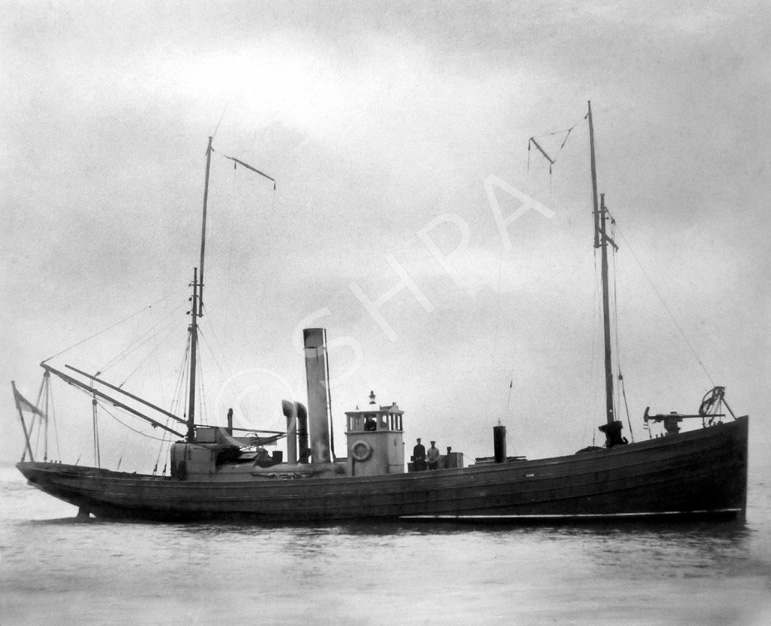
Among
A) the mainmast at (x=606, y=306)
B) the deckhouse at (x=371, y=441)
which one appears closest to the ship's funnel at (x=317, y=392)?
the deckhouse at (x=371, y=441)

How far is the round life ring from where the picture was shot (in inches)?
1017

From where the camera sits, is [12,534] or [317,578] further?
[12,534]

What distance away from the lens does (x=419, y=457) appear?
83.9 feet

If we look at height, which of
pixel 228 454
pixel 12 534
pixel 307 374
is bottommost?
pixel 12 534

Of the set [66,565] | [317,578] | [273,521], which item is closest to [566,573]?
[317,578]

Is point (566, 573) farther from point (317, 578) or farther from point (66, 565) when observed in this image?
point (66, 565)

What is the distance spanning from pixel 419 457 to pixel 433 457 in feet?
1.29

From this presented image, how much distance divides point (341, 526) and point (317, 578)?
938cm

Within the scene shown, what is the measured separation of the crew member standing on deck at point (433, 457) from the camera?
25406 mm

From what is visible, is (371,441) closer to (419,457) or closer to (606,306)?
(419,457)

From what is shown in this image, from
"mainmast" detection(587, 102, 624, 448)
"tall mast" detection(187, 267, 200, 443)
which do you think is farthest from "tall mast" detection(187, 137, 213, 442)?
"mainmast" detection(587, 102, 624, 448)

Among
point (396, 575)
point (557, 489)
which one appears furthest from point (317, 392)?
point (396, 575)

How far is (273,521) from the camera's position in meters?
26.0

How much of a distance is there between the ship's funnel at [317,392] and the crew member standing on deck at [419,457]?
2857 mm
